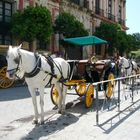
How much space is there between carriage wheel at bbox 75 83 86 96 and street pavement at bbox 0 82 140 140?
382mm

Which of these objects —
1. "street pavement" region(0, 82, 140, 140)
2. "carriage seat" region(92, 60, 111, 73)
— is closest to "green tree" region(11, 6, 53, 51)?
"carriage seat" region(92, 60, 111, 73)

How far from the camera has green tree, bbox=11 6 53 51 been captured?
893 inches

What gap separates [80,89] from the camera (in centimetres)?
1229

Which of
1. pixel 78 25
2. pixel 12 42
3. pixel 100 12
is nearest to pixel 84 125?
pixel 12 42

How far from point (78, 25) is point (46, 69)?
772 inches

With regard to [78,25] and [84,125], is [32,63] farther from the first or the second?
[78,25]

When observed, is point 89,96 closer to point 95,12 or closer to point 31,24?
point 31,24

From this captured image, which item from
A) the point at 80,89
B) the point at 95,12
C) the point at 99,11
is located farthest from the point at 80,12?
the point at 80,89

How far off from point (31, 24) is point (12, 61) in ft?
47.2

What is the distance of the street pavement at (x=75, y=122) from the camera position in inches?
323

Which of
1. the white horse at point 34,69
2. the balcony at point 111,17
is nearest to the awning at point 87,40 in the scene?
the white horse at point 34,69

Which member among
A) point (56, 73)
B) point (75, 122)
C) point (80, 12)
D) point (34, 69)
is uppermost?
point (80, 12)

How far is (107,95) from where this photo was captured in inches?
469

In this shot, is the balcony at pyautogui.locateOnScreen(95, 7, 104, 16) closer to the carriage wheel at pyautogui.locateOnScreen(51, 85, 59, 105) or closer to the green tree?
the green tree
